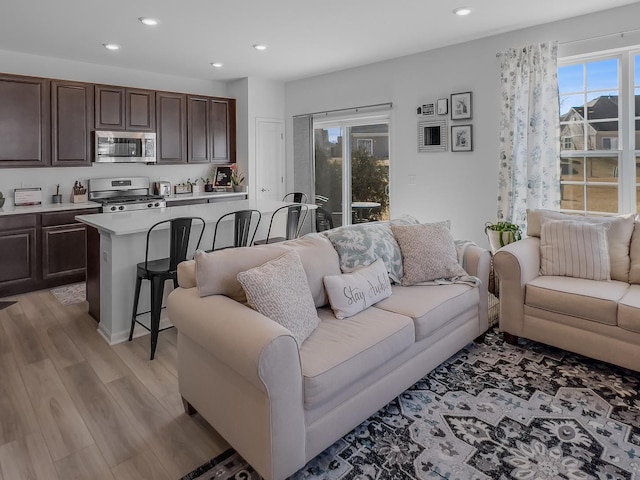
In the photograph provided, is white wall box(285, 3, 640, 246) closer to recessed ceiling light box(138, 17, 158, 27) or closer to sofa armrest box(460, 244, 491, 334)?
sofa armrest box(460, 244, 491, 334)

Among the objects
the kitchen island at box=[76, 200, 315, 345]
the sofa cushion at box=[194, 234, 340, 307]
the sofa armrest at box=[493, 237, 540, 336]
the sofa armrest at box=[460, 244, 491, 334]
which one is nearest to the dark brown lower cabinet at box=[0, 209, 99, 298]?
the kitchen island at box=[76, 200, 315, 345]

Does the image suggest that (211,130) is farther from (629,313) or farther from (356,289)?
(629,313)

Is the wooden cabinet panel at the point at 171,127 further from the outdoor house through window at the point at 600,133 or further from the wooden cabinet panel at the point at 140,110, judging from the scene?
the outdoor house through window at the point at 600,133

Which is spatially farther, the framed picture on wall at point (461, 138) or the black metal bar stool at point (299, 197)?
the black metal bar stool at point (299, 197)

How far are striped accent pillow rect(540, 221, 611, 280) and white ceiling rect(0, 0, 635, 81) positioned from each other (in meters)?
1.97

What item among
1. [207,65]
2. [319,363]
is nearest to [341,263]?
[319,363]

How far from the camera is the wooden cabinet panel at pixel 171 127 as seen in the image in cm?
584

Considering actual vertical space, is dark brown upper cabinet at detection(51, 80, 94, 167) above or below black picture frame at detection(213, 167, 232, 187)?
above

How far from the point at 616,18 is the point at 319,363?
4.06 meters

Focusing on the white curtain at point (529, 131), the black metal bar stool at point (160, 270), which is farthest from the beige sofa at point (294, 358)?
the white curtain at point (529, 131)

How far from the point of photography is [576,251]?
3199 mm

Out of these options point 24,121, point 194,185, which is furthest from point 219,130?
point 24,121

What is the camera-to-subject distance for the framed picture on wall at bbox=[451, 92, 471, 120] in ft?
15.3

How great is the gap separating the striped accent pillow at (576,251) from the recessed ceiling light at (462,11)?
2.01 meters
